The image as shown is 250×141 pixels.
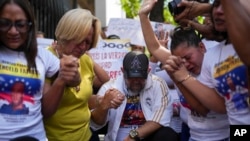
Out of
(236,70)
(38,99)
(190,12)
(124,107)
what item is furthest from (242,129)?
(124,107)

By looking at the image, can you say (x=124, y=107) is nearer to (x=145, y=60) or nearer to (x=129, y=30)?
(x=145, y=60)

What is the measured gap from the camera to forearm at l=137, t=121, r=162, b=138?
4.45m

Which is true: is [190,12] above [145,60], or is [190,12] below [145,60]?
above

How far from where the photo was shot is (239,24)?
2.05 metres

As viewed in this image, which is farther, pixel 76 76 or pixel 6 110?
pixel 76 76

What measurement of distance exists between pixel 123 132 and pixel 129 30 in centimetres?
180

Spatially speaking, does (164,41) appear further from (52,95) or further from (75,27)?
(52,95)

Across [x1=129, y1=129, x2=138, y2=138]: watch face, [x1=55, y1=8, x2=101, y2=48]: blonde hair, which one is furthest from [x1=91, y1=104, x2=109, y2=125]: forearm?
[x1=55, y1=8, x2=101, y2=48]: blonde hair

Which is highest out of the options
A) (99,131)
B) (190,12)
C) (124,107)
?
(190,12)

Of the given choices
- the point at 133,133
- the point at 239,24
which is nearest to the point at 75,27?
the point at 133,133

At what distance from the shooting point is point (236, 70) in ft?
10.0

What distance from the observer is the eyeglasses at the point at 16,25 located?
323cm

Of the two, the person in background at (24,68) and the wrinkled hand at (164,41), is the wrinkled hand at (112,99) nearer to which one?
the person in background at (24,68)

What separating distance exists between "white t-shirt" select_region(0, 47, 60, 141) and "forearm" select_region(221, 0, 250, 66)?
152 cm
